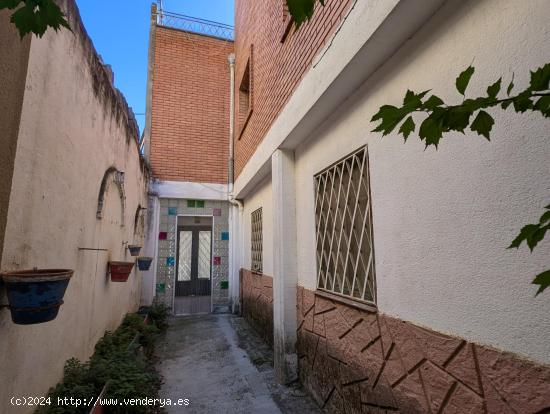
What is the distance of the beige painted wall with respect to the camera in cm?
179

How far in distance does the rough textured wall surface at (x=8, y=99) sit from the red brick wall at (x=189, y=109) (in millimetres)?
5480

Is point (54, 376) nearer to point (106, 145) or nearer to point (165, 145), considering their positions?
point (106, 145)

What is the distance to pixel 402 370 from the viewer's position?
1842 mm

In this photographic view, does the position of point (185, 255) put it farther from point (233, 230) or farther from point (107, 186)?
point (107, 186)

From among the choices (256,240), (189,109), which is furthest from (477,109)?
(189,109)

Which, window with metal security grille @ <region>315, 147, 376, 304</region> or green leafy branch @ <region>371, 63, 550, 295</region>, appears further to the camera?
window with metal security grille @ <region>315, 147, 376, 304</region>

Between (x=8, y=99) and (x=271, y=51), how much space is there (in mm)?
3279

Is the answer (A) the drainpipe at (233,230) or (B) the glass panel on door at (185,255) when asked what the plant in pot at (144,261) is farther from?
(A) the drainpipe at (233,230)

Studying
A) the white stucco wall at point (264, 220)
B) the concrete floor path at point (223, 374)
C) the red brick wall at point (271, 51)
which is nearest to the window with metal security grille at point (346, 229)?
the red brick wall at point (271, 51)

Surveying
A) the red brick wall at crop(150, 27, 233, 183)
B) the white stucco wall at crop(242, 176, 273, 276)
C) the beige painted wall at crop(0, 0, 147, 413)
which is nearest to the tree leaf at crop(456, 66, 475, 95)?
the beige painted wall at crop(0, 0, 147, 413)

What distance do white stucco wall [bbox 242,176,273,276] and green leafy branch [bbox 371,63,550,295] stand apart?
4036 mm

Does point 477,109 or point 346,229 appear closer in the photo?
point 477,109

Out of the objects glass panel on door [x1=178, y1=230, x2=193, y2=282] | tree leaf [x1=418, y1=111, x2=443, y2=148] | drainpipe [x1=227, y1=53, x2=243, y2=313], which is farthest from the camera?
glass panel on door [x1=178, y1=230, x2=193, y2=282]

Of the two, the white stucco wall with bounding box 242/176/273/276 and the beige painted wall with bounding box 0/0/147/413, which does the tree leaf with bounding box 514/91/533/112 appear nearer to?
the beige painted wall with bounding box 0/0/147/413
